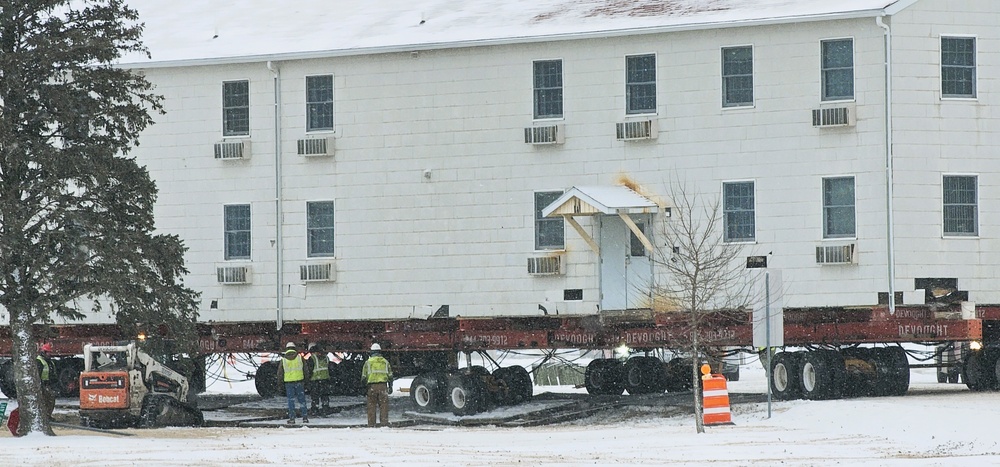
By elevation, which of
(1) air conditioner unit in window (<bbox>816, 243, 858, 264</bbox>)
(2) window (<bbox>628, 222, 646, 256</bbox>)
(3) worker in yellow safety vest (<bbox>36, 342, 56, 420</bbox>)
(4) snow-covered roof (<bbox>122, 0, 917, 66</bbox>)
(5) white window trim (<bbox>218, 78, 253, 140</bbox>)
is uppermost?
(4) snow-covered roof (<bbox>122, 0, 917, 66</bbox>)

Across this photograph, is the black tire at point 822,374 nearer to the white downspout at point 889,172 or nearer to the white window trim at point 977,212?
the white downspout at point 889,172

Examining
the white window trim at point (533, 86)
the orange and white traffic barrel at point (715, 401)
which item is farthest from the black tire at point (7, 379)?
the orange and white traffic barrel at point (715, 401)

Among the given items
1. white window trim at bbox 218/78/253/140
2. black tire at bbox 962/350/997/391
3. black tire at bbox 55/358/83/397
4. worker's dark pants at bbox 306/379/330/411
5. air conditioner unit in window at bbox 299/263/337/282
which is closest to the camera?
black tire at bbox 962/350/997/391

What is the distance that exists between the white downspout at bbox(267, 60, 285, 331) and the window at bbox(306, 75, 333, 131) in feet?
2.24

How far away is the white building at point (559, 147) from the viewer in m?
31.5

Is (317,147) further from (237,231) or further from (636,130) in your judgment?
(636,130)

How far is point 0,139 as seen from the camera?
2662 centimetres

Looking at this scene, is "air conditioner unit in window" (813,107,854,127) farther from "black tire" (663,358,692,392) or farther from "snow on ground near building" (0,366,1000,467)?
"black tire" (663,358,692,392)

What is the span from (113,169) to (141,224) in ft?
3.74

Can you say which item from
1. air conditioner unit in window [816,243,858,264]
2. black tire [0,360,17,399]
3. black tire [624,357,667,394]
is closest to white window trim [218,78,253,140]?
black tire [0,360,17,399]

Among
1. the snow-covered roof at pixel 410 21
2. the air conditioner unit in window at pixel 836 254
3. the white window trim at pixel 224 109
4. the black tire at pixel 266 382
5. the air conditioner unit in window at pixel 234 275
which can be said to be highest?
the snow-covered roof at pixel 410 21

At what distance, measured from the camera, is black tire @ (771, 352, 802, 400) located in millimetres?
31734

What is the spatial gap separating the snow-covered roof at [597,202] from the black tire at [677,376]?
635 cm

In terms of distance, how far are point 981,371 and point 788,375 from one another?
4.48 m
